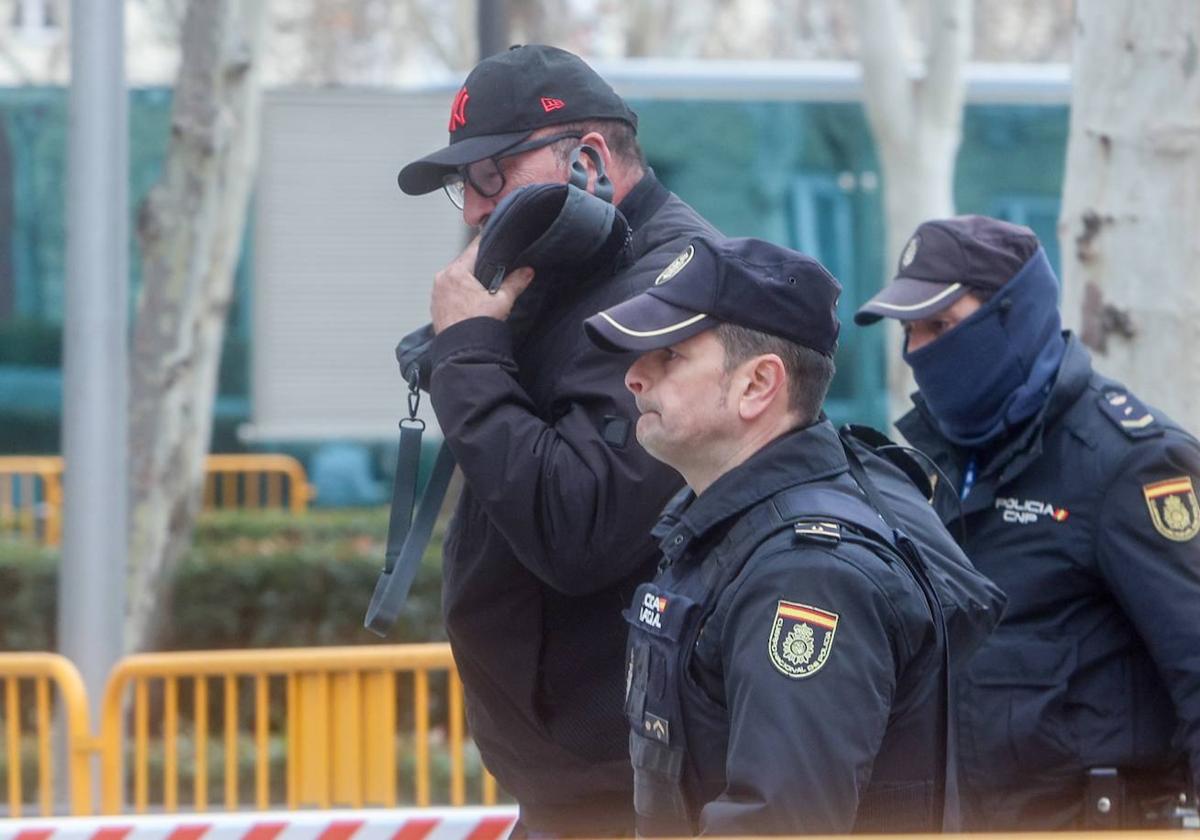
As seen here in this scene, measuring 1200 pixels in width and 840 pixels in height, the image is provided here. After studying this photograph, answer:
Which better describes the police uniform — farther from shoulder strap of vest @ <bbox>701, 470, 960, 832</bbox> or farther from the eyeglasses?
the eyeglasses

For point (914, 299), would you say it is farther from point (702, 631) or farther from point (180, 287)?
point (180, 287)

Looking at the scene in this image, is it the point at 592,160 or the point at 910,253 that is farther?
the point at 910,253

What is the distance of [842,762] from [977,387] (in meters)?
1.33

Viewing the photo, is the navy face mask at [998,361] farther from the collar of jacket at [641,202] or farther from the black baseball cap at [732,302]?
the black baseball cap at [732,302]

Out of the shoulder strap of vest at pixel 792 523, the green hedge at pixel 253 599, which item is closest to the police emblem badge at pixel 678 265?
the shoulder strap of vest at pixel 792 523

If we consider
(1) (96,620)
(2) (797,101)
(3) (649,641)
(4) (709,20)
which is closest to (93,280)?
(1) (96,620)

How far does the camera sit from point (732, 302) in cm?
223

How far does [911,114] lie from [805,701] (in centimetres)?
728

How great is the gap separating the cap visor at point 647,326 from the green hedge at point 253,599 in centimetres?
623

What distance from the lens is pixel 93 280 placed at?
5.86 m

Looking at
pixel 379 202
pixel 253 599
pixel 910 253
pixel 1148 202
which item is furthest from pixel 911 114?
pixel 910 253

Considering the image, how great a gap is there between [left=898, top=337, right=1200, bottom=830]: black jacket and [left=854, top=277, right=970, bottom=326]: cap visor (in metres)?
0.27

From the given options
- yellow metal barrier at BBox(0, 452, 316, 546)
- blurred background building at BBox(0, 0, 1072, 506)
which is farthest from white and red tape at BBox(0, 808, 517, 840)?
yellow metal barrier at BBox(0, 452, 316, 546)

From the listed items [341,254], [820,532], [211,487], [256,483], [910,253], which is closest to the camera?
[820,532]
